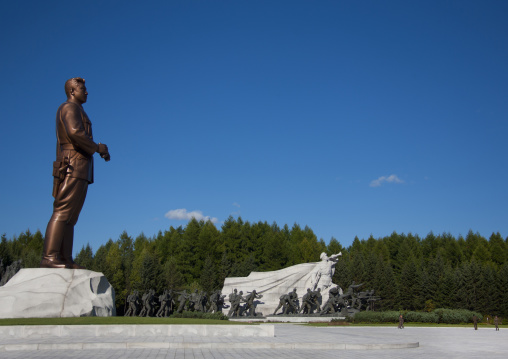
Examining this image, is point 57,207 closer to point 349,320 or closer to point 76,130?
point 76,130

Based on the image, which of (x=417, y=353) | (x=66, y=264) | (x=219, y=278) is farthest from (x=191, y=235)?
(x=417, y=353)

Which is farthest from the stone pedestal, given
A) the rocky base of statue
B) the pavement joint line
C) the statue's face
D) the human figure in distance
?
the pavement joint line

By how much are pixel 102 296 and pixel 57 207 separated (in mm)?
3010

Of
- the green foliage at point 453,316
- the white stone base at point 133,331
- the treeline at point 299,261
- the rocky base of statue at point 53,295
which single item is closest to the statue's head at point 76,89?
the rocky base of statue at point 53,295

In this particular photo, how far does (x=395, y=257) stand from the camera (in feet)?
213

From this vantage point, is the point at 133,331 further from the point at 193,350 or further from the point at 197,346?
the point at 193,350

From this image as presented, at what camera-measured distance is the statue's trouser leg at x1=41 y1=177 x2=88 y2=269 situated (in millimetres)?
13461

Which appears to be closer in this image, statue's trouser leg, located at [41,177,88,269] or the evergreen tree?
statue's trouser leg, located at [41,177,88,269]

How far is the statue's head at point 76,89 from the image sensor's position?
14.6 m

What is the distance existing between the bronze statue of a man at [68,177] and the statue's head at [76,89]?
38 centimetres

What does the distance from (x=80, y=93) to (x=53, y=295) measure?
6.35 m

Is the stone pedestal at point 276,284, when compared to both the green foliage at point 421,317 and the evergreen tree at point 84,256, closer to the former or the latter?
the green foliage at point 421,317

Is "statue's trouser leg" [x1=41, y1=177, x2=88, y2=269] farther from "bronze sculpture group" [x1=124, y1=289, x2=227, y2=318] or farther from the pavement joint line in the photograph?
"bronze sculpture group" [x1=124, y1=289, x2=227, y2=318]

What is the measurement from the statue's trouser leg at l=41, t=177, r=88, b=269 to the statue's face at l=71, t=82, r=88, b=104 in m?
2.70
